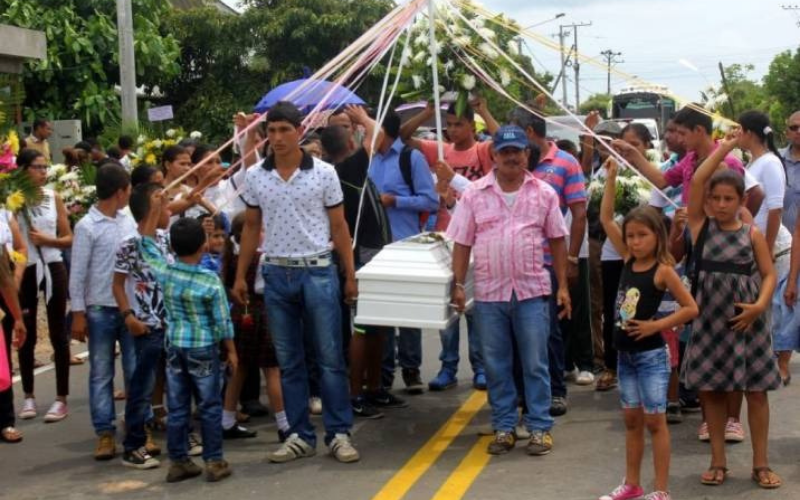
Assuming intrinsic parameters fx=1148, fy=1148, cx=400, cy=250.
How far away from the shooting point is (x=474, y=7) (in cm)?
815

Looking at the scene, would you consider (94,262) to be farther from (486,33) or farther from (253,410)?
(486,33)

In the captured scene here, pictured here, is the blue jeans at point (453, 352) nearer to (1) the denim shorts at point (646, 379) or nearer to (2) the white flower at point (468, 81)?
(2) the white flower at point (468, 81)

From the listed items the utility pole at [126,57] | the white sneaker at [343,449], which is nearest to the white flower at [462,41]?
the white sneaker at [343,449]

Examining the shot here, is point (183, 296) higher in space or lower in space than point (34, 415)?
higher

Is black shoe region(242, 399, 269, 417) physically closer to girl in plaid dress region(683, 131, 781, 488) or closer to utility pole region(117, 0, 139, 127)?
girl in plaid dress region(683, 131, 781, 488)

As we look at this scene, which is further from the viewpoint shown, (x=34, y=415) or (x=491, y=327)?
(x=34, y=415)

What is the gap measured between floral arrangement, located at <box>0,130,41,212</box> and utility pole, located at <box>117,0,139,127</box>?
37.2 feet

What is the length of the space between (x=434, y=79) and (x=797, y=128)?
3125mm

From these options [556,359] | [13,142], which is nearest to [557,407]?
[556,359]

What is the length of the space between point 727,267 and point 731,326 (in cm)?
33

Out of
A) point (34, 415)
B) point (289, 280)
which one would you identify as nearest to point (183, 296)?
point (289, 280)

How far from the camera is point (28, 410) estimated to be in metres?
8.65

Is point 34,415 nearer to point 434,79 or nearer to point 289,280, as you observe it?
point 289,280

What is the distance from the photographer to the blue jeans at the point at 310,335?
697 centimetres
